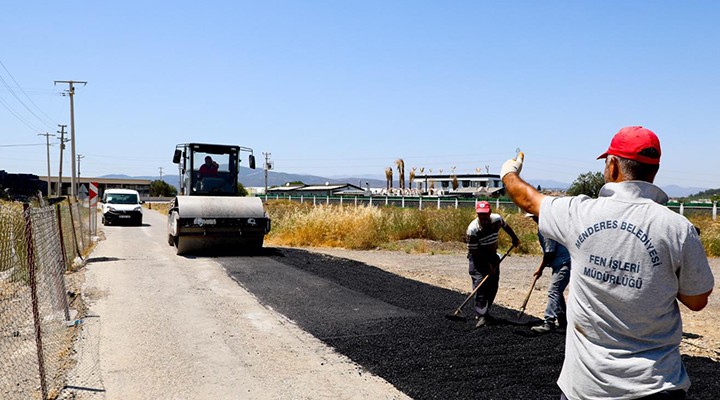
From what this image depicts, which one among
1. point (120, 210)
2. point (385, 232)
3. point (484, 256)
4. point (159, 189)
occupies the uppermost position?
point (484, 256)

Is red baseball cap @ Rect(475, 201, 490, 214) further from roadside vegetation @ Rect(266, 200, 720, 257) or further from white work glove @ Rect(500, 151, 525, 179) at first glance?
roadside vegetation @ Rect(266, 200, 720, 257)

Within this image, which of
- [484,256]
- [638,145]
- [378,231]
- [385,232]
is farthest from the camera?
[385,232]

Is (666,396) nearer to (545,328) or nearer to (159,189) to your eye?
(545,328)

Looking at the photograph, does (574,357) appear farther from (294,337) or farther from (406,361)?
(294,337)

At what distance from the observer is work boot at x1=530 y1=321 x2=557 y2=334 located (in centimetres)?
785

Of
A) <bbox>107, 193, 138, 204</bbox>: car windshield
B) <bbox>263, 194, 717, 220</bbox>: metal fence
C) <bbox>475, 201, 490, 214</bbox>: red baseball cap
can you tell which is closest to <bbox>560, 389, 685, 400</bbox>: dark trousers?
<bbox>475, 201, 490, 214</bbox>: red baseball cap

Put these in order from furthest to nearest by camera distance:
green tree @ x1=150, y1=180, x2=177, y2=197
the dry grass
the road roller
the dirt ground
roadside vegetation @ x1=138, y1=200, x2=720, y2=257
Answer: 1. green tree @ x1=150, y1=180, x2=177, y2=197
2. the dry grass
3. roadside vegetation @ x1=138, y1=200, x2=720, y2=257
4. the road roller
5. the dirt ground

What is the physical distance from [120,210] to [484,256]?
87.9 feet

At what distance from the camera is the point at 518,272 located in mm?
15359

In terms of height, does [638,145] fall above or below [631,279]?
above

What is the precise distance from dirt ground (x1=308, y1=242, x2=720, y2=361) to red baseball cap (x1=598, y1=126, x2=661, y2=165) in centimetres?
542

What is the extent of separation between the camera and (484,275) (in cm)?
847

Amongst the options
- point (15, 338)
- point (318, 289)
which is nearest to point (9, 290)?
point (15, 338)

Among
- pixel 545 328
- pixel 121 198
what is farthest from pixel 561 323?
pixel 121 198
